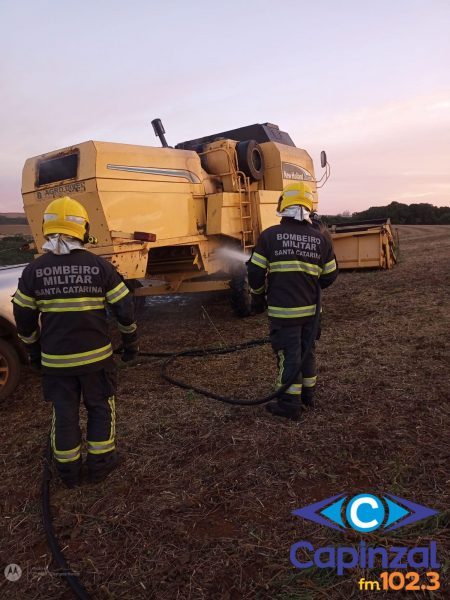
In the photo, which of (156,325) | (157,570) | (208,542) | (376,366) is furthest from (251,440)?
(156,325)

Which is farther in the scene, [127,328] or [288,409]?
[288,409]

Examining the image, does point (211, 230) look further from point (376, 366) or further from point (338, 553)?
point (338, 553)

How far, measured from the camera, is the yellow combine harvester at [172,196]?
564 centimetres

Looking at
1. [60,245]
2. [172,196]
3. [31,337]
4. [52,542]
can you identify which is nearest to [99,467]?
[52,542]

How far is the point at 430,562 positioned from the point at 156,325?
20.5 feet

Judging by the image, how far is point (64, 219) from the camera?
3152 millimetres

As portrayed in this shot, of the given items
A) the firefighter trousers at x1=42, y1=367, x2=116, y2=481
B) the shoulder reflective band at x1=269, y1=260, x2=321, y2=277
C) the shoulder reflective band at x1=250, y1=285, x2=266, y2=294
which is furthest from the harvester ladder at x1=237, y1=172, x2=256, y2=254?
the firefighter trousers at x1=42, y1=367, x2=116, y2=481

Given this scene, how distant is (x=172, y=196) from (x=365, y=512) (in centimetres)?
489

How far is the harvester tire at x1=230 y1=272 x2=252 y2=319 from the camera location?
24.9 feet

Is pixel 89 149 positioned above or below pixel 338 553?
above

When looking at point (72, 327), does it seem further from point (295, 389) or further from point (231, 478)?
point (295, 389)

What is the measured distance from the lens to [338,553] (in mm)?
2393

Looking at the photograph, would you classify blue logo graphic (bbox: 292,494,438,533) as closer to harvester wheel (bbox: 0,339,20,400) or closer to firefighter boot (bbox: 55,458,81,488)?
firefighter boot (bbox: 55,458,81,488)

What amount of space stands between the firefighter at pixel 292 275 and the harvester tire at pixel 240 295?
3.53 metres
